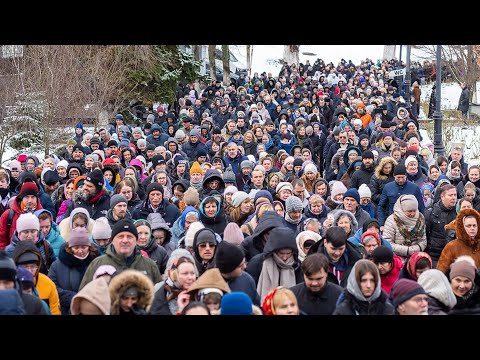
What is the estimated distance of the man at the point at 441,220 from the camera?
9312 millimetres

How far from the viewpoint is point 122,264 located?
672 cm

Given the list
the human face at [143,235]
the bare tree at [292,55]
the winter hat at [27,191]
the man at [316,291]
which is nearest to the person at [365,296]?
the man at [316,291]

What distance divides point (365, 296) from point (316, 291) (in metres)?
0.45

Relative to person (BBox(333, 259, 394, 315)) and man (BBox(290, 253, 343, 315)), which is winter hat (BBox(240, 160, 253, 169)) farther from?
person (BBox(333, 259, 394, 315))

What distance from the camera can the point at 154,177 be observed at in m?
11.9

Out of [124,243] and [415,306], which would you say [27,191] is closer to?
[124,243]

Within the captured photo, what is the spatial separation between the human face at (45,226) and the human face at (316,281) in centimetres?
373

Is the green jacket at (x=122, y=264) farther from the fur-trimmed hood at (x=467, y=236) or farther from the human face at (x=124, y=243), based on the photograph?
the fur-trimmed hood at (x=467, y=236)

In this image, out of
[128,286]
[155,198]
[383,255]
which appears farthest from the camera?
[155,198]

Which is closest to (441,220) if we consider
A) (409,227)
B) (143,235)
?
(409,227)
